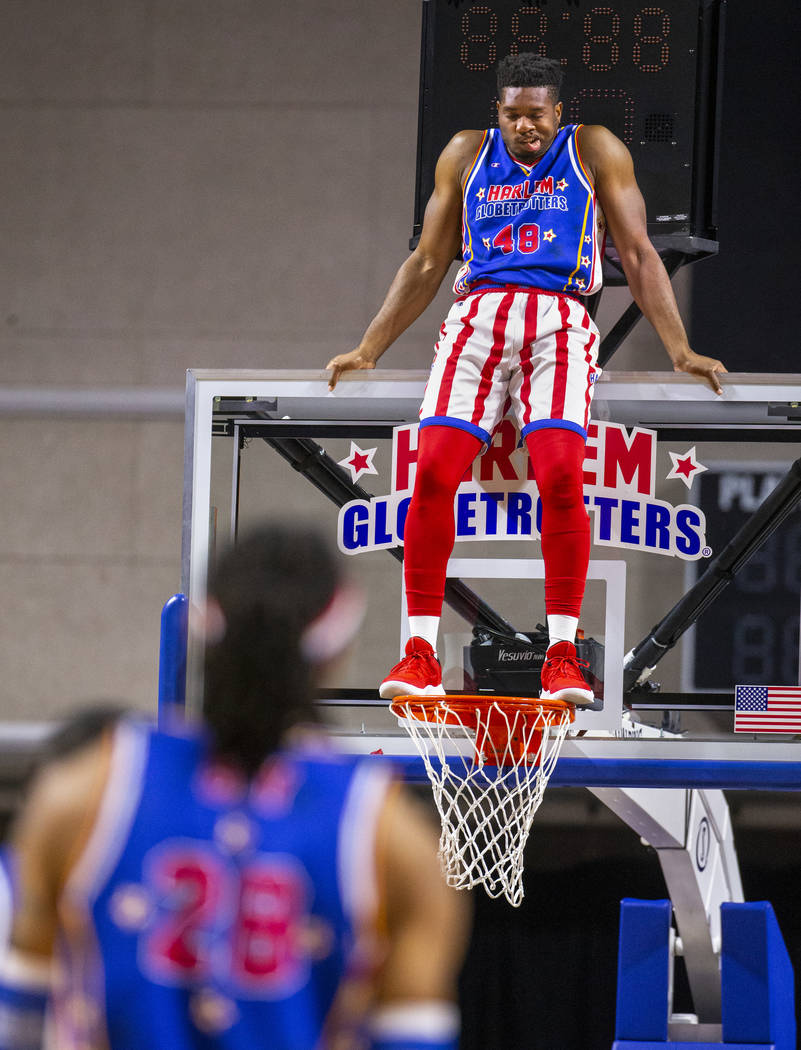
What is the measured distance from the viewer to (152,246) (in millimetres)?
7484

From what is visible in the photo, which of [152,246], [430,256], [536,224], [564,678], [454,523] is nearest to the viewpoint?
[564,678]

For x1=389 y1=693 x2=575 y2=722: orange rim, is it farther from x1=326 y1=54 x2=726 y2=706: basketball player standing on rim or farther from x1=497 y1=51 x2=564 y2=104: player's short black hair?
x1=497 y1=51 x2=564 y2=104: player's short black hair

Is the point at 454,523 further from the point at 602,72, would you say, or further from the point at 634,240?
the point at 602,72

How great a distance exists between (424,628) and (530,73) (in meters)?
1.61

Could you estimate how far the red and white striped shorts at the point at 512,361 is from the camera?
12.1 feet

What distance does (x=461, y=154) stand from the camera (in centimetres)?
400

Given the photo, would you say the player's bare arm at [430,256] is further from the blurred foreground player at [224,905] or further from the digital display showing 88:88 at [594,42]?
the blurred foreground player at [224,905]

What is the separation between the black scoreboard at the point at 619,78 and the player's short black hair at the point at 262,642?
306 cm

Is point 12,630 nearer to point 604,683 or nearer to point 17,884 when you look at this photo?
point 604,683

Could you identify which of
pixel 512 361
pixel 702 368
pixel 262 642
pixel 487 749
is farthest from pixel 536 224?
pixel 262 642

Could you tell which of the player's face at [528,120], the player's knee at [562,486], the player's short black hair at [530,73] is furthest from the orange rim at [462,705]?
the player's short black hair at [530,73]

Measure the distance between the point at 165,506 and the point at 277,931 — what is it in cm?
626

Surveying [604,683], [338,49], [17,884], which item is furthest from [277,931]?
[338,49]

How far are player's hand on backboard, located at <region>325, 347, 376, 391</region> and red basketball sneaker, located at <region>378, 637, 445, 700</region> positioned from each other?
2.83 feet
